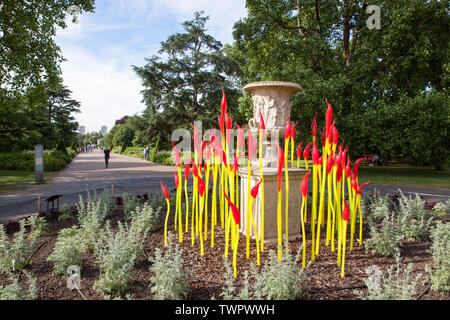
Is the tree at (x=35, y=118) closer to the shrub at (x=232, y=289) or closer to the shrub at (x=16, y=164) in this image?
the shrub at (x=16, y=164)

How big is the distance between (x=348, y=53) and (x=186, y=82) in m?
13.9

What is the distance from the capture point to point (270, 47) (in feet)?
48.4

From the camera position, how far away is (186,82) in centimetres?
2480

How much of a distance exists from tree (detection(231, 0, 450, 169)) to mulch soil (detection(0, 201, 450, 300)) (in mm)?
9569

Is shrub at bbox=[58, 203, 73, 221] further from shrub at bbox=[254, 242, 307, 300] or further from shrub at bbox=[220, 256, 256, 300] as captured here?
shrub at bbox=[254, 242, 307, 300]

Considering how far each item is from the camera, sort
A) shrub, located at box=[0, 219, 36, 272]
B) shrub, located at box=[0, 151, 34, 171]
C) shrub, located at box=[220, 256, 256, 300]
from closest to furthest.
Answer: shrub, located at box=[220, 256, 256, 300] → shrub, located at box=[0, 219, 36, 272] → shrub, located at box=[0, 151, 34, 171]

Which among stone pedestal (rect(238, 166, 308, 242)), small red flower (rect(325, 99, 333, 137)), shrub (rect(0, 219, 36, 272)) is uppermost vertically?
small red flower (rect(325, 99, 333, 137))

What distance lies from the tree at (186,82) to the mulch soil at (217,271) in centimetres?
1965

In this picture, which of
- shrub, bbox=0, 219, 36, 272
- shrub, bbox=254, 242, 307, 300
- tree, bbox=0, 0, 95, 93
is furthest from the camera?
tree, bbox=0, 0, 95, 93

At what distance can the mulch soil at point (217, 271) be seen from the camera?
9.16 feet

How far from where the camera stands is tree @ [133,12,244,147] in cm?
2380

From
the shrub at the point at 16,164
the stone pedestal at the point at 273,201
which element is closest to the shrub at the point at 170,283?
the stone pedestal at the point at 273,201

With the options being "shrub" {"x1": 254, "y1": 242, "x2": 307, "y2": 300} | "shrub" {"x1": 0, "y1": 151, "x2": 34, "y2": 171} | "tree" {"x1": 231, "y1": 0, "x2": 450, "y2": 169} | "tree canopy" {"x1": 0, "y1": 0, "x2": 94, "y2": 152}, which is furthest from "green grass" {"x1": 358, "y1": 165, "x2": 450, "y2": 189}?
"shrub" {"x1": 0, "y1": 151, "x2": 34, "y2": 171}
